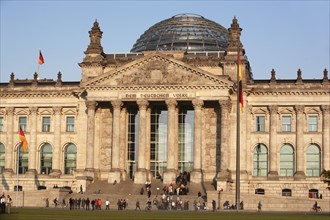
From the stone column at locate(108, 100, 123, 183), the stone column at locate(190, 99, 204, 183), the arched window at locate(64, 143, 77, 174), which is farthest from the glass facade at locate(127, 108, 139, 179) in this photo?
the stone column at locate(190, 99, 204, 183)

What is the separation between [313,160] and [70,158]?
102ft

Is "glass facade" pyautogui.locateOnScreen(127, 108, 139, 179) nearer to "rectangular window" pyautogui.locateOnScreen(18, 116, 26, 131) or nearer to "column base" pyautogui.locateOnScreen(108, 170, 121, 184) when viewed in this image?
"column base" pyautogui.locateOnScreen(108, 170, 121, 184)

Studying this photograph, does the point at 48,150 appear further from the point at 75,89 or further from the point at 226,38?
the point at 226,38

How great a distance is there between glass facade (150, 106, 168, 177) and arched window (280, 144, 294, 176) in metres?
14.8

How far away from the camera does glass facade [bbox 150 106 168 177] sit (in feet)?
373

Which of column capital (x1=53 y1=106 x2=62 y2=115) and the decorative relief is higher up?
the decorative relief

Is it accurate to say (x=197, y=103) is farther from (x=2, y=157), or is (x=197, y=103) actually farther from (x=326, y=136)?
(x=2, y=157)

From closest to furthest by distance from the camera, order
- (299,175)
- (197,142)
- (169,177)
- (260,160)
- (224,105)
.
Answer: (169,177)
(224,105)
(197,142)
(299,175)
(260,160)

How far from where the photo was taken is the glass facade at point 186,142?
11350cm

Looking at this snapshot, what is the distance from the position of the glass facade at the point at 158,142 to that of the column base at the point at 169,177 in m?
4.78

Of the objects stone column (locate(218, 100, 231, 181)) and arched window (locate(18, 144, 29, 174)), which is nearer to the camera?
stone column (locate(218, 100, 231, 181))

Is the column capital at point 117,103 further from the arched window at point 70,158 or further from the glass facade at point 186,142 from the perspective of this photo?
the arched window at point 70,158

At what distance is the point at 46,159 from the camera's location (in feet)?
393

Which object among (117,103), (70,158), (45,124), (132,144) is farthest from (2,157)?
(117,103)
